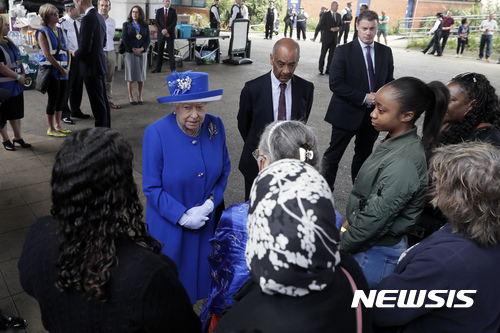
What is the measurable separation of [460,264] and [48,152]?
5549 mm

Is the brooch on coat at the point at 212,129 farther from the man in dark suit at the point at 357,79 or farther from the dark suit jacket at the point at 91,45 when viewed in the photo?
the dark suit jacket at the point at 91,45

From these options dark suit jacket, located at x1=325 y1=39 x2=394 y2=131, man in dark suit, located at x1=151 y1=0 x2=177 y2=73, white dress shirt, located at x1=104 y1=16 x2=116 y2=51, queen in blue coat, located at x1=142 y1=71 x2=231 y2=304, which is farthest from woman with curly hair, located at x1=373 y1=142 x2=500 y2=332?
man in dark suit, located at x1=151 y1=0 x2=177 y2=73

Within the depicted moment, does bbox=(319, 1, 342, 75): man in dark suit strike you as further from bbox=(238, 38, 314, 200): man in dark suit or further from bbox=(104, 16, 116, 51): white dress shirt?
bbox=(238, 38, 314, 200): man in dark suit

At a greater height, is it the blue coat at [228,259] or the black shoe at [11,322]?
the blue coat at [228,259]

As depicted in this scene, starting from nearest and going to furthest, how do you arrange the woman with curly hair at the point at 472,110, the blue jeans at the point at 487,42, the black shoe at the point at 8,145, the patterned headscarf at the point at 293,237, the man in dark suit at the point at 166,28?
the patterned headscarf at the point at 293,237, the woman with curly hair at the point at 472,110, the black shoe at the point at 8,145, the man in dark suit at the point at 166,28, the blue jeans at the point at 487,42

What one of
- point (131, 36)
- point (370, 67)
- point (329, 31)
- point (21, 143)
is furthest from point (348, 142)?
point (329, 31)

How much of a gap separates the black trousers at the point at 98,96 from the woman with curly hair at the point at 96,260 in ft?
15.9

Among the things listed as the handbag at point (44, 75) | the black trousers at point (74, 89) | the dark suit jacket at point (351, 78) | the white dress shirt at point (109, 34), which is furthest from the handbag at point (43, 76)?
the dark suit jacket at point (351, 78)

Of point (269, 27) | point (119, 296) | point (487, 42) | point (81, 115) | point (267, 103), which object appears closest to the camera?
point (119, 296)

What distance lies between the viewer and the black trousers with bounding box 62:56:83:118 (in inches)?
250

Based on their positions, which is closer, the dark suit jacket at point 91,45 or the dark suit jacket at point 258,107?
the dark suit jacket at point 258,107

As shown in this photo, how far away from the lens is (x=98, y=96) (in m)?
5.84

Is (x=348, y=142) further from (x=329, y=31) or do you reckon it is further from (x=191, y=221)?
(x=329, y=31)

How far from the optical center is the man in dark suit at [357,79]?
4.14 m
